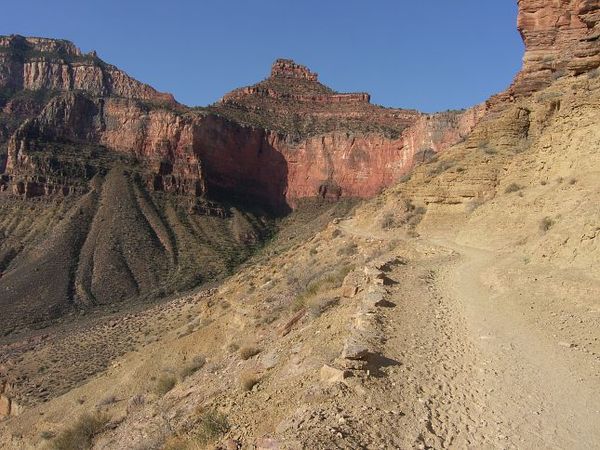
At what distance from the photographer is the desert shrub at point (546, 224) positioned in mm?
15847

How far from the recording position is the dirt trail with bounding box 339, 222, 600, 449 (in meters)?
6.54

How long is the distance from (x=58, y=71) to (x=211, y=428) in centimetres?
16457

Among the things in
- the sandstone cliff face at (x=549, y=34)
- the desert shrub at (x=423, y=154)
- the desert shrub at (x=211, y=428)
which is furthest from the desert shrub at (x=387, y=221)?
the desert shrub at (x=423, y=154)

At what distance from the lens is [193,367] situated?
667 inches

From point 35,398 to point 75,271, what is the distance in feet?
120

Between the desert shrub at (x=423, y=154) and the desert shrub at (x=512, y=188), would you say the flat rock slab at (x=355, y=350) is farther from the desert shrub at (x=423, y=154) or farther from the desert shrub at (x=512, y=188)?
the desert shrub at (x=423, y=154)

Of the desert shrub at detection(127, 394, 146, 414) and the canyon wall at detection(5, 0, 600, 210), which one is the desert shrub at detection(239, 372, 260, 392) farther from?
the canyon wall at detection(5, 0, 600, 210)

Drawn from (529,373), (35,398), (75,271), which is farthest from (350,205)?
(529,373)

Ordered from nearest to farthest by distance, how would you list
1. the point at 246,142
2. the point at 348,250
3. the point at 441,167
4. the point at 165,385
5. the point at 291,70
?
1. the point at 165,385
2. the point at 348,250
3. the point at 441,167
4. the point at 246,142
5. the point at 291,70

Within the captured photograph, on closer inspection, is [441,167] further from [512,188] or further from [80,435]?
[80,435]

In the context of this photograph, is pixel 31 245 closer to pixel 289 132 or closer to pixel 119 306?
pixel 119 306

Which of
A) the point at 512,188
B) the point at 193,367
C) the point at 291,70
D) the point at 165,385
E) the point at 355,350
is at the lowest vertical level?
A: the point at 165,385

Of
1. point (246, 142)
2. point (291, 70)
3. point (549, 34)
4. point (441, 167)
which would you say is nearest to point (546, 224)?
point (441, 167)

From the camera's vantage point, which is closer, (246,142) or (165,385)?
(165,385)
